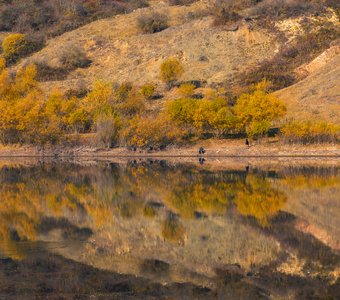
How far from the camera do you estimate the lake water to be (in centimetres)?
1838

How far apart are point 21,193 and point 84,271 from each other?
22.2 m

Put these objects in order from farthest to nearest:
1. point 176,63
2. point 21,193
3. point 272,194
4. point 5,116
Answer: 1. point 176,63
2. point 5,116
3. point 21,193
4. point 272,194

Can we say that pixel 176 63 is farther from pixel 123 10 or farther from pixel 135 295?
pixel 135 295

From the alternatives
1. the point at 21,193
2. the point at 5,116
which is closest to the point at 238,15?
the point at 5,116

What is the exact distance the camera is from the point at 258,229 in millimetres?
27312

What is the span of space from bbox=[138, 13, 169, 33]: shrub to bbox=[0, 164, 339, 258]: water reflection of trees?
8505 centimetres

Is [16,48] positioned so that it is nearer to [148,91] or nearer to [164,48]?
[164,48]

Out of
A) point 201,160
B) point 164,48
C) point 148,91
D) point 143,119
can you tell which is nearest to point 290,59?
point 164,48

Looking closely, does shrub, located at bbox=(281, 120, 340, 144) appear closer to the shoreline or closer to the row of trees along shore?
the row of trees along shore

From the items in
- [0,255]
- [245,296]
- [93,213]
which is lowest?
[93,213]

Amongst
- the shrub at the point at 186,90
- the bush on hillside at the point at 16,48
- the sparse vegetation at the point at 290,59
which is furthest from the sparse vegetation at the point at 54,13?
the shrub at the point at 186,90

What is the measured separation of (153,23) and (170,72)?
116 feet

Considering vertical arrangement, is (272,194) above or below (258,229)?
below

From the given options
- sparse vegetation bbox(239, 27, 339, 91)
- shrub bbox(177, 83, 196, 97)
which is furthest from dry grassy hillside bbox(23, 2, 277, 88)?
shrub bbox(177, 83, 196, 97)
